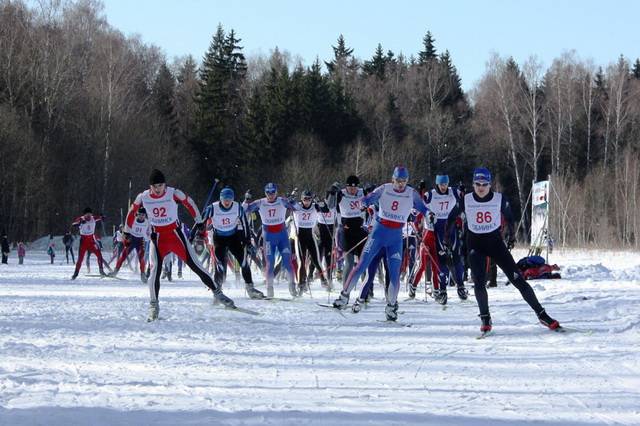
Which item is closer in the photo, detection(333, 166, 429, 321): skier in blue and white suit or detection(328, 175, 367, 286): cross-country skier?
detection(333, 166, 429, 321): skier in blue and white suit

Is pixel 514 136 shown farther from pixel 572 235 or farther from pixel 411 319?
pixel 411 319

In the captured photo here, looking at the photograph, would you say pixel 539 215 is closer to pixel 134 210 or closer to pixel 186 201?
pixel 186 201

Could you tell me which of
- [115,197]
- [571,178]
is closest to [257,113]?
[115,197]

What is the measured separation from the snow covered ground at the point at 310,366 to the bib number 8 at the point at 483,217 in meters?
1.41

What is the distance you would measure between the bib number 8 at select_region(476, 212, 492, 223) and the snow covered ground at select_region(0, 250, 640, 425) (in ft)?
4.62

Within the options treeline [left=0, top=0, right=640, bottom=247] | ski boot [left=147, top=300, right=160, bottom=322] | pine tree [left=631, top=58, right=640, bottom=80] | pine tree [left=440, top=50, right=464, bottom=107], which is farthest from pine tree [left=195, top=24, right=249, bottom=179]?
ski boot [left=147, top=300, right=160, bottom=322]

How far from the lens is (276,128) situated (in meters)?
68.9

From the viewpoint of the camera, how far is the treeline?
5588 centimetres

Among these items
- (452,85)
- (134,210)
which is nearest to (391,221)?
(134,210)

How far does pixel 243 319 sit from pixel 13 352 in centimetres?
380

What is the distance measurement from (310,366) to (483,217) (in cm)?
389

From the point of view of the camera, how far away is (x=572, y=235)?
6050cm

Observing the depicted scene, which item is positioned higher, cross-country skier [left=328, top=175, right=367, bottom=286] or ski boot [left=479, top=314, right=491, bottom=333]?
cross-country skier [left=328, top=175, right=367, bottom=286]

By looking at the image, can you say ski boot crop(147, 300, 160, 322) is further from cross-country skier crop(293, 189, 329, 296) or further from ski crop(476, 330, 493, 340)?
cross-country skier crop(293, 189, 329, 296)
